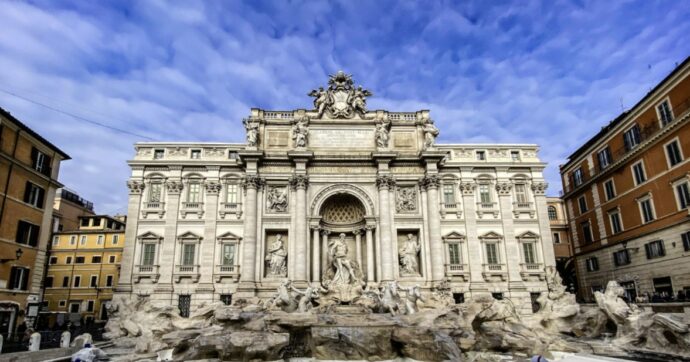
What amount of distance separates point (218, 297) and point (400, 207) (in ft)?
48.4

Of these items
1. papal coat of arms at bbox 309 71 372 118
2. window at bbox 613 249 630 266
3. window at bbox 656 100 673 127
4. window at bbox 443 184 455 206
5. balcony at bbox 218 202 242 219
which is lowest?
window at bbox 613 249 630 266

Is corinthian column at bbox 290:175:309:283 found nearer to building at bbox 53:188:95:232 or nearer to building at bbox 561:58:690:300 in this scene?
building at bbox 561:58:690:300

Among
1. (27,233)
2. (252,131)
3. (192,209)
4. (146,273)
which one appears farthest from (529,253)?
(27,233)

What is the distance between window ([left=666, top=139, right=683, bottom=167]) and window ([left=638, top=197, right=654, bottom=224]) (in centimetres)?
332

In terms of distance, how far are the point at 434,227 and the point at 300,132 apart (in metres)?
12.4

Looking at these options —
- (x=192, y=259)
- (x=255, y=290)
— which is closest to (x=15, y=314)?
(x=192, y=259)

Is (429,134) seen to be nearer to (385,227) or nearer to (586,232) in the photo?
(385,227)

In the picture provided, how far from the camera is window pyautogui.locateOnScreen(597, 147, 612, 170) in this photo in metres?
33.8

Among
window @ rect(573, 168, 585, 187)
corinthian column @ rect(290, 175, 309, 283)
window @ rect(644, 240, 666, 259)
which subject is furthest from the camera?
window @ rect(573, 168, 585, 187)

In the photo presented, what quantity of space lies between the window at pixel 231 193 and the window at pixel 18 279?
13.1m

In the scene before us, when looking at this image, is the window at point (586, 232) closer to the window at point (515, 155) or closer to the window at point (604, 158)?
the window at point (604, 158)

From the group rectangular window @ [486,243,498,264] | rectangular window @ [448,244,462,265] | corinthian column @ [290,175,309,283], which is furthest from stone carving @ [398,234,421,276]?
corinthian column @ [290,175,309,283]

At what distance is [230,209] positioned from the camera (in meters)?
30.9

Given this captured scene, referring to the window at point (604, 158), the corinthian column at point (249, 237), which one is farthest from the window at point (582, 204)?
the corinthian column at point (249, 237)
